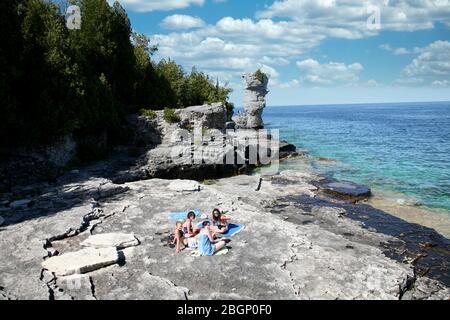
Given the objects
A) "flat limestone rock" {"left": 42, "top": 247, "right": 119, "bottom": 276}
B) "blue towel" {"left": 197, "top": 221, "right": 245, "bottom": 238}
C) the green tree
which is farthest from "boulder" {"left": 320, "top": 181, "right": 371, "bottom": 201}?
the green tree

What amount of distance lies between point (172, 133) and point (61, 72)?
397 inches

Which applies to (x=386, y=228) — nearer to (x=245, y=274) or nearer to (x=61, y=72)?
(x=245, y=274)

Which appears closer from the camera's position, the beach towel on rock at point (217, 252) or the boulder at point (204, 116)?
the beach towel on rock at point (217, 252)

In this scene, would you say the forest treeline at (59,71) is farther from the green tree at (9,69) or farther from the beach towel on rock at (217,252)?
the beach towel on rock at (217,252)

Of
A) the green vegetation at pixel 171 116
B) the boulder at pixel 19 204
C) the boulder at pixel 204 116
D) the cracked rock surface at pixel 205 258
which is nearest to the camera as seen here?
the cracked rock surface at pixel 205 258

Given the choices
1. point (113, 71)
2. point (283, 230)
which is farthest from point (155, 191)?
point (113, 71)

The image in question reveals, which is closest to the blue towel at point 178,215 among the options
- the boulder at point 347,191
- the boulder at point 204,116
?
the boulder at point 347,191

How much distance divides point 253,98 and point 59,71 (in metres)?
65.8

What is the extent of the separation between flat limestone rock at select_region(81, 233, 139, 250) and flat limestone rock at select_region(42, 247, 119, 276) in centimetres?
64

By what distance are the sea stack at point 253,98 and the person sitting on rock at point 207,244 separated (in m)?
73.0

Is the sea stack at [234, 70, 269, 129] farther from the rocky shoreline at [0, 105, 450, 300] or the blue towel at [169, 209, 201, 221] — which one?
the blue towel at [169, 209, 201, 221]

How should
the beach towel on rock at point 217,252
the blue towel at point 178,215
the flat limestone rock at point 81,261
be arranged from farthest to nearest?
the blue towel at point 178,215, the beach towel on rock at point 217,252, the flat limestone rock at point 81,261

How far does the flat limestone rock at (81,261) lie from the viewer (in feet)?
37.3

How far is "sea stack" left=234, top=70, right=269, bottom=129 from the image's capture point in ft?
283
